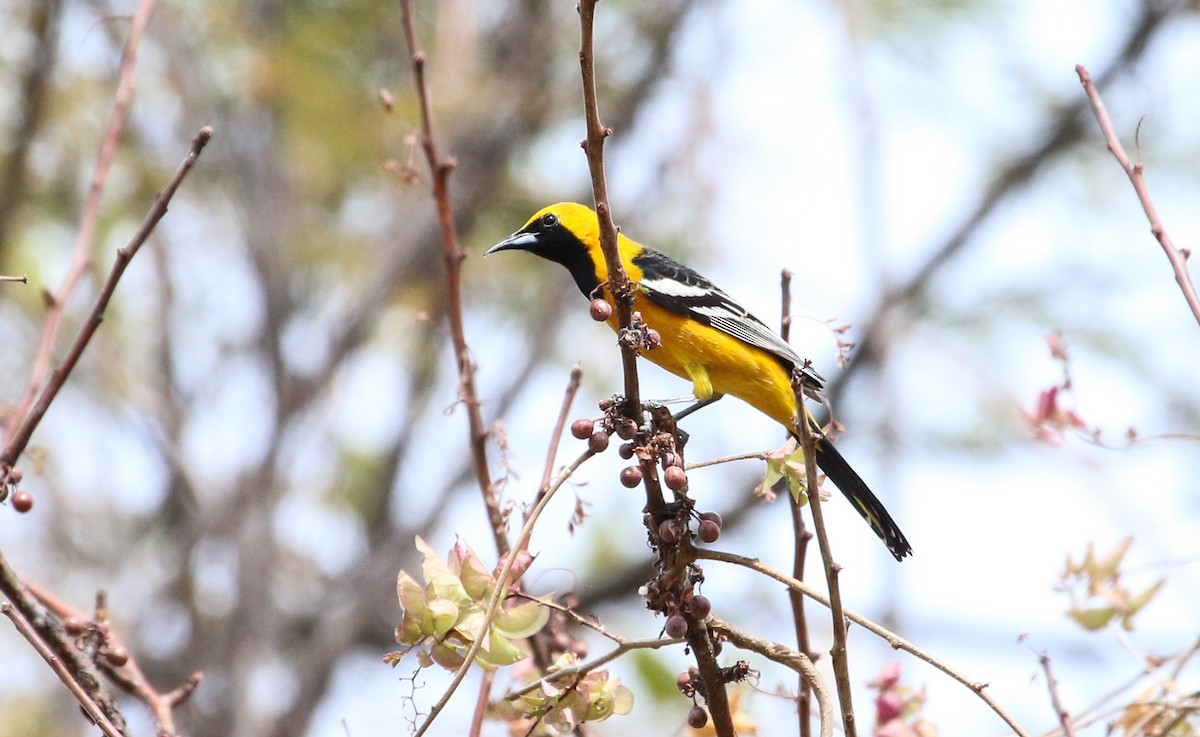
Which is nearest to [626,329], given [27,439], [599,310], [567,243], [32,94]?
[599,310]

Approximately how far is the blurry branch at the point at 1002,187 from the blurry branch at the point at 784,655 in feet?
15.4

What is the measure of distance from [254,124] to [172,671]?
3.79 m

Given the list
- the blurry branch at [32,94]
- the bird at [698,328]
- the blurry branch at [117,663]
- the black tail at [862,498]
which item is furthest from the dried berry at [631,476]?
the blurry branch at [32,94]

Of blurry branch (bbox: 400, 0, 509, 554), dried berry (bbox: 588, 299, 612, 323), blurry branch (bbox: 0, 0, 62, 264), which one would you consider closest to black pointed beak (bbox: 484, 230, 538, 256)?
blurry branch (bbox: 400, 0, 509, 554)

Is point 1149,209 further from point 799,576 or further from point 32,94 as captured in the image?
point 32,94

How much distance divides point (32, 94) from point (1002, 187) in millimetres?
5872

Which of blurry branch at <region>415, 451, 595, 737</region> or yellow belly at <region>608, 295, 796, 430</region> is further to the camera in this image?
yellow belly at <region>608, 295, 796, 430</region>

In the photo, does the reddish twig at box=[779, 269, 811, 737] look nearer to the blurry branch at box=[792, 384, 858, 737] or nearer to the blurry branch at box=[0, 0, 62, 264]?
the blurry branch at box=[792, 384, 858, 737]

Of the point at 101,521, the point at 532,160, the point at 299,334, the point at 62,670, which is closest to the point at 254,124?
the point at 299,334

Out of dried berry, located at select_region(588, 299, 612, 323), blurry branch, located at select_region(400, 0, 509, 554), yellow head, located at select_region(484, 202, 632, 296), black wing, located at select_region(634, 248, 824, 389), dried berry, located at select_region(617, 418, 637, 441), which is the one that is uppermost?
yellow head, located at select_region(484, 202, 632, 296)

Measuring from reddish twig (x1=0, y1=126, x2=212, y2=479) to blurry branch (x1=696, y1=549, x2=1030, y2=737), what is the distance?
41.8 inches

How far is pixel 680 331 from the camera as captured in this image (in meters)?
3.66

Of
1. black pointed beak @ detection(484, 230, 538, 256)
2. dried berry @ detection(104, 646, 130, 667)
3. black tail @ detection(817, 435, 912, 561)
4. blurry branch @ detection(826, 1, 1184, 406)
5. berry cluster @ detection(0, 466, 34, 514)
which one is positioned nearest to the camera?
berry cluster @ detection(0, 466, 34, 514)

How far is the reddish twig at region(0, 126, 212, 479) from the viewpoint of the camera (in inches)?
74.8
